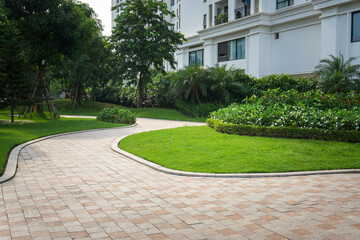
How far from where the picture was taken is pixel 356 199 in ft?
17.9

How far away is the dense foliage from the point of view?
1070 centimetres

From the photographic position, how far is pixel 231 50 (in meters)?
29.9

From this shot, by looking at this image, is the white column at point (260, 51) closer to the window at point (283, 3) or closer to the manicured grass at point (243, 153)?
the window at point (283, 3)

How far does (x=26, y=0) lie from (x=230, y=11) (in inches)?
685

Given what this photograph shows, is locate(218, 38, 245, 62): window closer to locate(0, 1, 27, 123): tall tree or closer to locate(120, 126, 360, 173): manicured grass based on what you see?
locate(0, 1, 27, 123): tall tree

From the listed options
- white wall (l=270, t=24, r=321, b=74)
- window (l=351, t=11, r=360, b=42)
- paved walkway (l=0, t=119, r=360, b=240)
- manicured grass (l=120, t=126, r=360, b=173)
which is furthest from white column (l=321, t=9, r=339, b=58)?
paved walkway (l=0, t=119, r=360, b=240)

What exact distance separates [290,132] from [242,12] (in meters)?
21.0

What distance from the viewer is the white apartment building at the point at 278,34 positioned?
20.8m

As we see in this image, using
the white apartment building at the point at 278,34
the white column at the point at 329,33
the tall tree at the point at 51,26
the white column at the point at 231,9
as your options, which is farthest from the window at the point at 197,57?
the tall tree at the point at 51,26

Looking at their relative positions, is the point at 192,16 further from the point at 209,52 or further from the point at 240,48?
the point at 240,48

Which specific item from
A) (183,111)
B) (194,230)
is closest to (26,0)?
(183,111)

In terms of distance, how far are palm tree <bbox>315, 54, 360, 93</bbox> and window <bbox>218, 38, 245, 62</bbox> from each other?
11.0m

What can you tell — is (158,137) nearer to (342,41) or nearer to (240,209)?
(240,209)

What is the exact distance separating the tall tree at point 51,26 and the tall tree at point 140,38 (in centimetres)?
755
